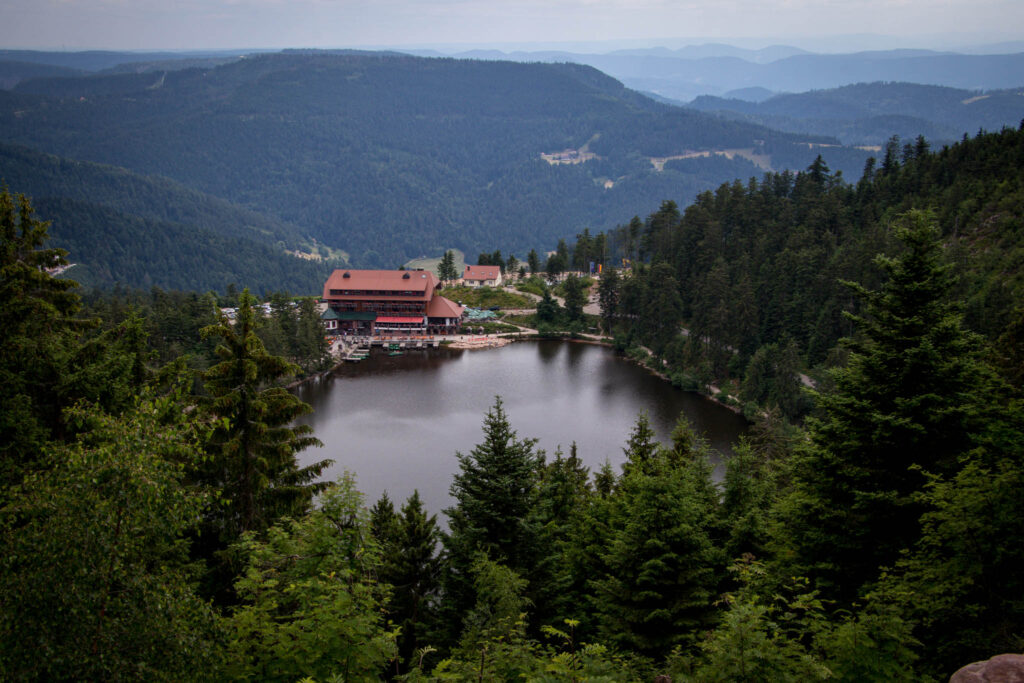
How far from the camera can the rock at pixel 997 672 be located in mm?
5141

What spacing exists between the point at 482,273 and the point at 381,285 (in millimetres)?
16926

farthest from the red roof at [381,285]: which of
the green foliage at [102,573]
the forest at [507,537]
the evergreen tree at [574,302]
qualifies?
the green foliage at [102,573]

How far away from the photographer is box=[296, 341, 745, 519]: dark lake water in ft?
108

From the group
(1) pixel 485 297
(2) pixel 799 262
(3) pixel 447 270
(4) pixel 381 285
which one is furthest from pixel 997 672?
(3) pixel 447 270

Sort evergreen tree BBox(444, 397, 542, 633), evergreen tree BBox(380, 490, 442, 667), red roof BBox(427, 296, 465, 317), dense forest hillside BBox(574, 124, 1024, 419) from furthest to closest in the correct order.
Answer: red roof BBox(427, 296, 465, 317) → dense forest hillside BBox(574, 124, 1024, 419) → evergreen tree BBox(380, 490, 442, 667) → evergreen tree BBox(444, 397, 542, 633)

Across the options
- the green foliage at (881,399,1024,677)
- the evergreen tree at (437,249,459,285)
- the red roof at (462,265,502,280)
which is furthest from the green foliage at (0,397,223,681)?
the evergreen tree at (437,249,459,285)

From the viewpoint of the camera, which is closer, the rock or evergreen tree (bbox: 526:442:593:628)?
the rock

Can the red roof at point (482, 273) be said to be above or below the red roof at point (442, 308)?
above

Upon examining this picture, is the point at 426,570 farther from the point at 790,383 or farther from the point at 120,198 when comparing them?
the point at 120,198

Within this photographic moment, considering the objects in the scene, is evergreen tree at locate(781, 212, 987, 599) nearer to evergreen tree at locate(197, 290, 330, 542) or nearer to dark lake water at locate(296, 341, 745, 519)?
evergreen tree at locate(197, 290, 330, 542)

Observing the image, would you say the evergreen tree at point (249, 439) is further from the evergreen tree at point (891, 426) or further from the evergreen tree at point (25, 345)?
the evergreen tree at point (891, 426)

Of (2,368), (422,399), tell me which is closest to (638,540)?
(2,368)

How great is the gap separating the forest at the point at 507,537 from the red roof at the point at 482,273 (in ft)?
194

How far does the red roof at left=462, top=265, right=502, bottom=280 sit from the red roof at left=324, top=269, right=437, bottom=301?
12594 mm
